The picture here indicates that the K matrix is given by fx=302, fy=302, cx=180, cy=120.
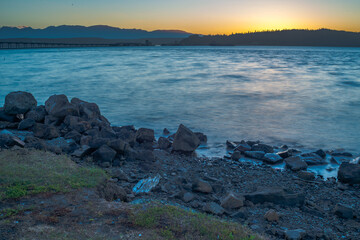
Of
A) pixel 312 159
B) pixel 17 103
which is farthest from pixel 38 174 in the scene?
pixel 312 159

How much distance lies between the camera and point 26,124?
8.96 metres

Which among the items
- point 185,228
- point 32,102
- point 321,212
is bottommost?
point 321,212

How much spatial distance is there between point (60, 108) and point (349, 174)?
8010 mm

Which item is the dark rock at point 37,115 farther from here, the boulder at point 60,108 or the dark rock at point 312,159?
the dark rock at point 312,159

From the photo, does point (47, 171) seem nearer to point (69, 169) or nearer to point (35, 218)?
point (69, 169)

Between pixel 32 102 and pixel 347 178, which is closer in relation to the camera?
pixel 347 178

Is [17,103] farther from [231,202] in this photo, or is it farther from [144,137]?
[231,202]

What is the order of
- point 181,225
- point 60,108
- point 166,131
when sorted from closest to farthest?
point 181,225, point 60,108, point 166,131

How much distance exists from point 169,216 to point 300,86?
960 inches

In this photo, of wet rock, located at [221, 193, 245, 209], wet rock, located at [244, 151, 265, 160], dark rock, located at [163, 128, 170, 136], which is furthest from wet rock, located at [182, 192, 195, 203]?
dark rock, located at [163, 128, 170, 136]

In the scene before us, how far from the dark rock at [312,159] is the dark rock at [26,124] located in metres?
7.90

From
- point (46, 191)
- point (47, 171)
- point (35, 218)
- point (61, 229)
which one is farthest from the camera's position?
point (47, 171)

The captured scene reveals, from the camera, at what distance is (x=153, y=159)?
7.29 metres

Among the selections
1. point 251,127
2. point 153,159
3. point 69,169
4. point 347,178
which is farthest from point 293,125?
point 69,169
